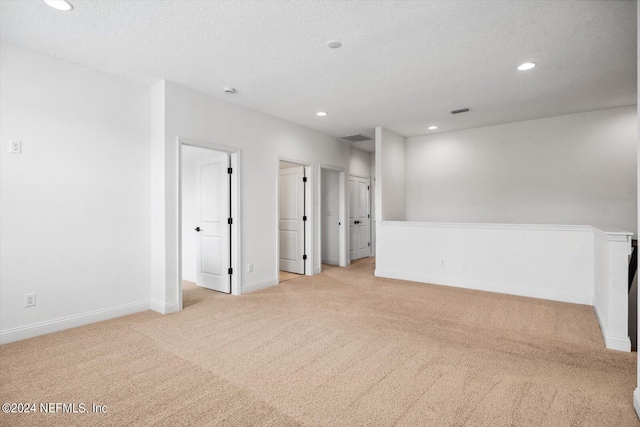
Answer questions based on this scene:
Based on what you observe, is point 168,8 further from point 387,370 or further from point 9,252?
point 387,370

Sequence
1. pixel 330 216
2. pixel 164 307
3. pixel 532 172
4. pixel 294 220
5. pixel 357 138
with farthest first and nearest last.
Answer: pixel 330 216, pixel 357 138, pixel 294 220, pixel 532 172, pixel 164 307

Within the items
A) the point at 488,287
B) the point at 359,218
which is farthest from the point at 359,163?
the point at 488,287

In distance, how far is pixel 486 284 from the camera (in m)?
4.86

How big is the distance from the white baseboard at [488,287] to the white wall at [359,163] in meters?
2.69

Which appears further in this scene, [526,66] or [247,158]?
[247,158]

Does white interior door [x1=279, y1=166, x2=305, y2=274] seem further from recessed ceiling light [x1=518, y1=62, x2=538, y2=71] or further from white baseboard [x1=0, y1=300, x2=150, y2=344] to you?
recessed ceiling light [x1=518, y1=62, x2=538, y2=71]

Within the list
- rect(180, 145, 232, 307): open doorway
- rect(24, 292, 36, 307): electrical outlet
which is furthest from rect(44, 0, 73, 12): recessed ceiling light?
rect(24, 292, 36, 307): electrical outlet

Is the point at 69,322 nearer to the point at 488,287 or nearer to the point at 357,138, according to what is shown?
the point at 488,287

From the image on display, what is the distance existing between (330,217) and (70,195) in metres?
4.85

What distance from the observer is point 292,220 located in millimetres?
6230

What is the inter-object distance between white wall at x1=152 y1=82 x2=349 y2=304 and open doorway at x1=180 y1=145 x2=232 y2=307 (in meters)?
0.26

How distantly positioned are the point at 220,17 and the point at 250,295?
3.42 meters

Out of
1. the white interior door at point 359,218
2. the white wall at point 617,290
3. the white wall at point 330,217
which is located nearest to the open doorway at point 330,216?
the white wall at point 330,217

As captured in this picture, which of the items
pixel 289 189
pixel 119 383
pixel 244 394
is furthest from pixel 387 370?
pixel 289 189
